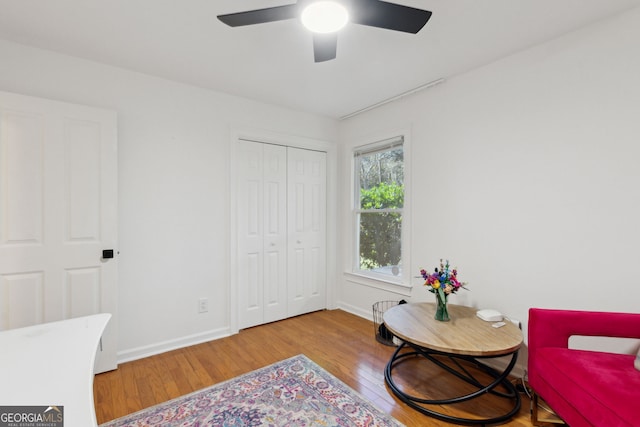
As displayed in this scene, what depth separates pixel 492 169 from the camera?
2.38 metres

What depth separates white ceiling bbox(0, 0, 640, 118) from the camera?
174 cm

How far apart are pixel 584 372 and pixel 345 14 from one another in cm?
208

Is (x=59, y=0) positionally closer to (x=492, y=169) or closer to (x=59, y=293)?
(x=59, y=293)

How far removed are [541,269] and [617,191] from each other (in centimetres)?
65

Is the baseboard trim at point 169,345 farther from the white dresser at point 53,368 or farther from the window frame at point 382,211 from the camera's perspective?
the window frame at point 382,211

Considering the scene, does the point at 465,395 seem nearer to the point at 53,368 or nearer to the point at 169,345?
the point at 53,368

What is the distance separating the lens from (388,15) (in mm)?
1426

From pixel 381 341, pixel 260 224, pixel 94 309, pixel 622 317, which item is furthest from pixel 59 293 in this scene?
pixel 622 317

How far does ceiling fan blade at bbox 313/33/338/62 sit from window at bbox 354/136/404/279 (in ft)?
5.00

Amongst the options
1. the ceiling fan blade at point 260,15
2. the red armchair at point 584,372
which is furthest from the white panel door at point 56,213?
the red armchair at point 584,372

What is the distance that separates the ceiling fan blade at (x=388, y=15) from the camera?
135 centimetres

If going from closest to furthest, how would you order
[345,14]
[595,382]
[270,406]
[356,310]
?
[595,382] → [345,14] → [270,406] → [356,310]

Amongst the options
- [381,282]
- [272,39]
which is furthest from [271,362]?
[272,39]

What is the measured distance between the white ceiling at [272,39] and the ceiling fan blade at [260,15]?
343mm
